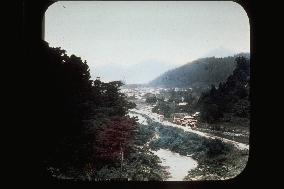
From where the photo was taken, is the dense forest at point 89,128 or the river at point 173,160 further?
the river at point 173,160

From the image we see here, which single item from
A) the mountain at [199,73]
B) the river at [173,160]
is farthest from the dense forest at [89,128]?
the mountain at [199,73]

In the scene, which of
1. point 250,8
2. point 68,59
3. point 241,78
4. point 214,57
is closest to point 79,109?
point 68,59

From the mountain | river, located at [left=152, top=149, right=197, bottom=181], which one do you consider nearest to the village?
the mountain

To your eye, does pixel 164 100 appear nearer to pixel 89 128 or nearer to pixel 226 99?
pixel 226 99

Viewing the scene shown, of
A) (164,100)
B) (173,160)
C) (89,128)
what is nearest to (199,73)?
(164,100)

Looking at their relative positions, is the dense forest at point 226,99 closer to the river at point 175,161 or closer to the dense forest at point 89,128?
the river at point 175,161

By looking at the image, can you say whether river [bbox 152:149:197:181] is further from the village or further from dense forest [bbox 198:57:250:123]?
dense forest [bbox 198:57:250:123]
